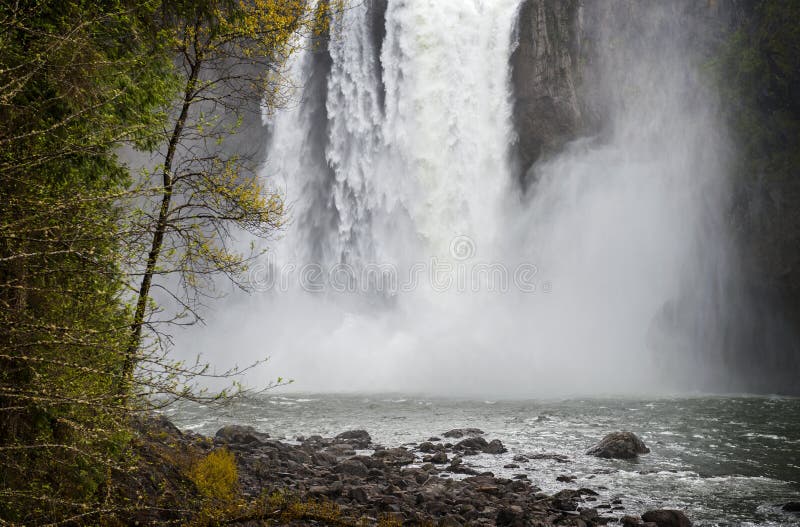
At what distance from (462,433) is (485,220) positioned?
1922 cm

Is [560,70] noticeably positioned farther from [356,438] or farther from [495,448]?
[356,438]

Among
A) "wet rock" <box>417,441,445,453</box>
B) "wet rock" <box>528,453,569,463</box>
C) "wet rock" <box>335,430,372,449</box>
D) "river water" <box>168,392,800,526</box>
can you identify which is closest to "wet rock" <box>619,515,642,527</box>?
"river water" <box>168,392,800,526</box>

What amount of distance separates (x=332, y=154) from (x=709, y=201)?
21.3 metres

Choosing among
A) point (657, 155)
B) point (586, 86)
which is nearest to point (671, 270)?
point (657, 155)

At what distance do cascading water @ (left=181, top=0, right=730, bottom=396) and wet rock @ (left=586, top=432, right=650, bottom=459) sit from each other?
506 inches

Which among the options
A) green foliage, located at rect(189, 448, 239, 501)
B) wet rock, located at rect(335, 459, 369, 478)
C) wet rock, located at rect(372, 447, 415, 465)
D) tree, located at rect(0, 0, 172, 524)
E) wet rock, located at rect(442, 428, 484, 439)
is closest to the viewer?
tree, located at rect(0, 0, 172, 524)

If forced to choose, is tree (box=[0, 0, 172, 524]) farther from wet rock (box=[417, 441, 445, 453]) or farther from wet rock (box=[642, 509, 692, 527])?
wet rock (box=[417, 441, 445, 453])

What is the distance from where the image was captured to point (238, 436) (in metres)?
13.9

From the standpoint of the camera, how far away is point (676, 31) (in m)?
31.6

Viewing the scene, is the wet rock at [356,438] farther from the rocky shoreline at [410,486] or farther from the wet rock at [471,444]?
the wet rock at [471,444]

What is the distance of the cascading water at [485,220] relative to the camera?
29.8m

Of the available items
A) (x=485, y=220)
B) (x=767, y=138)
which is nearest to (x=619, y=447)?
(x=767, y=138)

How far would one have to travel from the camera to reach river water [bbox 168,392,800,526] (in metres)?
10.8

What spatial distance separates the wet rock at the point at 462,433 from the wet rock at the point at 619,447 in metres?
3.34
